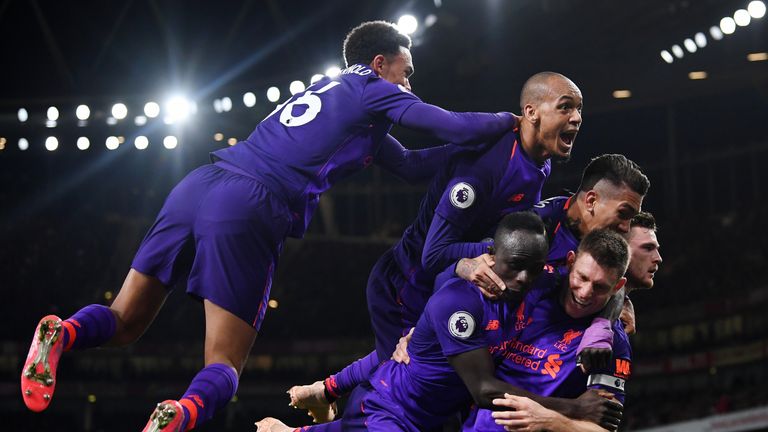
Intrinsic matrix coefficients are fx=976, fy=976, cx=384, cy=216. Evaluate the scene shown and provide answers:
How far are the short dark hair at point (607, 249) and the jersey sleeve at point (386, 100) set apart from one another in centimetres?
105

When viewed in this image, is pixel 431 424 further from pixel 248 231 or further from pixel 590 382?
pixel 248 231

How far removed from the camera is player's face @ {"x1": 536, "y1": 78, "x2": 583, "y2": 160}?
4801 millimetres

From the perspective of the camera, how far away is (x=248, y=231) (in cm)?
439

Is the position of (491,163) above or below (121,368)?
below

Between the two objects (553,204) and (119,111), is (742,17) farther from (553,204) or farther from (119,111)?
(553,204)

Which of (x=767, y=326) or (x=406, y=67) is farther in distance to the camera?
(x=767, y=326)

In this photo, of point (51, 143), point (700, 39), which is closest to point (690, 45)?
point (700, 39)

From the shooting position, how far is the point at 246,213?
4.41 metres

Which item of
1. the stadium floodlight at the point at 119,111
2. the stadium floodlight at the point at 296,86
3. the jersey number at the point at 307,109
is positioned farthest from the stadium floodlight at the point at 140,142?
the jersey number at the point at 307,109

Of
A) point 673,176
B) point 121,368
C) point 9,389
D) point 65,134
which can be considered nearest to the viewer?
point 65,134

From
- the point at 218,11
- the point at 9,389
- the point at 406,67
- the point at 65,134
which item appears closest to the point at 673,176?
the point at 218,11

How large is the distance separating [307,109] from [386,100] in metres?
0.40

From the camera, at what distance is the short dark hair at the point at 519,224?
4.56m

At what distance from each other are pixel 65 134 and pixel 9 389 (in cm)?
620
